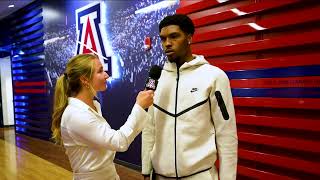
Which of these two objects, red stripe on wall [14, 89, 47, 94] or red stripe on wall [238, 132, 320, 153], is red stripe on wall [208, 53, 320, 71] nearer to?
red stripe on wall [238, 132, 320, 153]

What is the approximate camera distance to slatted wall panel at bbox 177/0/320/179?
2.52 meters

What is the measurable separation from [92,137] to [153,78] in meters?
0.47

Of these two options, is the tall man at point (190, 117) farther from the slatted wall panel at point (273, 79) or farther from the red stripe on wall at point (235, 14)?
the red stripe on wall at point (235, 14)

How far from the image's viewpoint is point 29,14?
8070mm

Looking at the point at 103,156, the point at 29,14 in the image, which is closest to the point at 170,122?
the point at 103,156

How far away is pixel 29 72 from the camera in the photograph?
320 inches

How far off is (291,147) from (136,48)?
2636 mm

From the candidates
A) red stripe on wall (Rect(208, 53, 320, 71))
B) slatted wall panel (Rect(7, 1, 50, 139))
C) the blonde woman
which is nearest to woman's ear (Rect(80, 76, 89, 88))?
the blonde woman

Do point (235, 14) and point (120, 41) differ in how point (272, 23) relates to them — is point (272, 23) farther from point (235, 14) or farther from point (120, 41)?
point (120, 41)

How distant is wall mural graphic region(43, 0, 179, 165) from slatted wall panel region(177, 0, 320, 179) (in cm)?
109

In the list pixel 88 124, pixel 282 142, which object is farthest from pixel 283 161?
pixel 88 124

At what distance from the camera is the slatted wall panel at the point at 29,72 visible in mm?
7629

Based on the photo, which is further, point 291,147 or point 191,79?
point 291,147

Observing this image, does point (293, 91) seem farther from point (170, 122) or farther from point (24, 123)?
point (24, 123)
